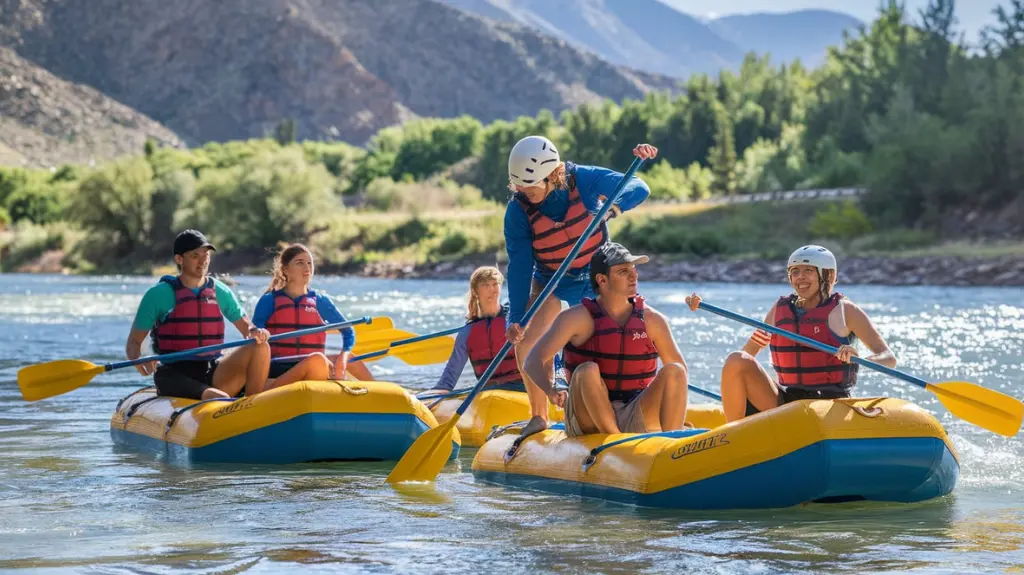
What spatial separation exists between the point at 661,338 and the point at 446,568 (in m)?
1.79

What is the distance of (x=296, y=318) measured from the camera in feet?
28.1

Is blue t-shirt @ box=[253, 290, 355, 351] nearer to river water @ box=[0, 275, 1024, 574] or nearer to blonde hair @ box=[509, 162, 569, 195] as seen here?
river water @ box=[0, 275, 1024, 574]

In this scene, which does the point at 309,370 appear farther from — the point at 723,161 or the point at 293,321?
the point at 723,161

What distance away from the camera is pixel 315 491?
7.27 meters

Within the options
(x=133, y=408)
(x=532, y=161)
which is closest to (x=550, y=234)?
(x=532, y=161)

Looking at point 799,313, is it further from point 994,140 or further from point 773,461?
point 994,140

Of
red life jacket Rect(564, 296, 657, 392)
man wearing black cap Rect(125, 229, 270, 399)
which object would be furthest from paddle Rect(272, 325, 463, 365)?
red life jacket Rect(564, 296, 657, 392)

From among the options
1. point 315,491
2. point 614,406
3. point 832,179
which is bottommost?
point 315,491

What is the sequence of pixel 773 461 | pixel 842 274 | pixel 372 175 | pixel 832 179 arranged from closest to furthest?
pixel 773 461 < pixel 842 274 < pixel 832 179 < pixel 372 175

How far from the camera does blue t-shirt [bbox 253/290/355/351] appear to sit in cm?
850

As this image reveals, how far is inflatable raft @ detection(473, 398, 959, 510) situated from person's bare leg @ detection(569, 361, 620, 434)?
0.14 m

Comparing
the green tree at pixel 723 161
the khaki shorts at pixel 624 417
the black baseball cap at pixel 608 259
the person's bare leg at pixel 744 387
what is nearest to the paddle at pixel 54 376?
the khaki shorts at pixel 624 417

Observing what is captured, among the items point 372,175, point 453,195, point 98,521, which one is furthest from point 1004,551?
point 372,175

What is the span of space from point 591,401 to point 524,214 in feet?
3.65
